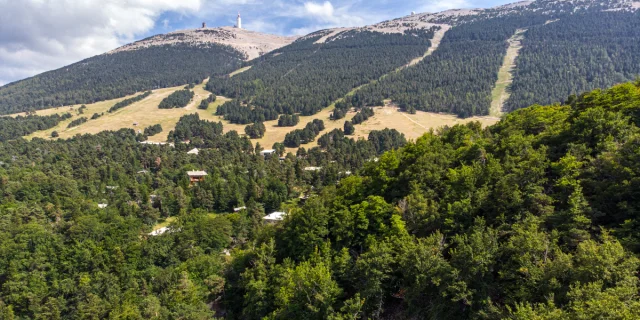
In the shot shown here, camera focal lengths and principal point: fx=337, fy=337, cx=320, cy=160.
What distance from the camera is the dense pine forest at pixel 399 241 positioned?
23172 mm

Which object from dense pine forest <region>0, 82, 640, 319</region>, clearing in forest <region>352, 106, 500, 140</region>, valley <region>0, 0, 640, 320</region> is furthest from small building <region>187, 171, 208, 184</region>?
clearing in forest <region>352, 106, 500, 140</region>

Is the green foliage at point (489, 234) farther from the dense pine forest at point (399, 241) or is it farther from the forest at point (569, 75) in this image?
the forest at point (569, 75)

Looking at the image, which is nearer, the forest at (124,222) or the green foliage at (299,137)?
the forest at (124,222)

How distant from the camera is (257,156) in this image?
361 feet

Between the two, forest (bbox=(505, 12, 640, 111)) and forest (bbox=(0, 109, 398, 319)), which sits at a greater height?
forest (bbox=(0, 109, 398, 319))

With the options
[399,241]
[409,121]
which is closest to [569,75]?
[409,121]

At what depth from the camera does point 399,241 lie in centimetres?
3095

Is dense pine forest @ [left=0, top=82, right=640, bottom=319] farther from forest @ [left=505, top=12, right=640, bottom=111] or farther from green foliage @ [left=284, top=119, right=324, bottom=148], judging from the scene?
forest @ [left=505, top=12, right=640, bottom=111]

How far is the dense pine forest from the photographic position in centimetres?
2317

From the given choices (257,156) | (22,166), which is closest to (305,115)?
(257,156)

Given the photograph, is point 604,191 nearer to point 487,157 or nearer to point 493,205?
point 493,205

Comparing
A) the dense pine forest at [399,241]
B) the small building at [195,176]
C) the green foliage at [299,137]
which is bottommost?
the green foliage at [299,137]

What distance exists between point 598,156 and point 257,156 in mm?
91896

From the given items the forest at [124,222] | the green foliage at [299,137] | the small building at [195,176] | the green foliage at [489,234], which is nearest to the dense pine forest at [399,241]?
the green foliage at [489,234]
